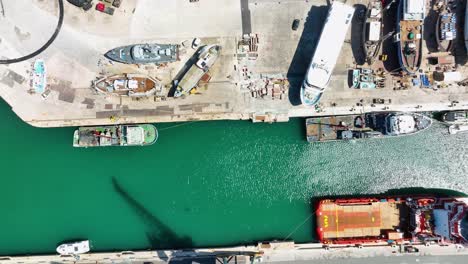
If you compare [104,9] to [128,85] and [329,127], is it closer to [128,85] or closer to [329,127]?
[128,85]

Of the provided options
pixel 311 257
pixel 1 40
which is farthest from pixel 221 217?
pixel 1 40

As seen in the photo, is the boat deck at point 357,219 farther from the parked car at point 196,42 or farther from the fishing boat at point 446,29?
the parked car at point 196,42

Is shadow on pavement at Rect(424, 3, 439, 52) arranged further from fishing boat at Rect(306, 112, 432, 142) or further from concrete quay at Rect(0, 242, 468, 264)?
concrete quay at Rect(0, 242, 468, 264)

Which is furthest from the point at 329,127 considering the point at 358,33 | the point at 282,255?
the point at 282,255

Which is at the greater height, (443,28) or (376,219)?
(443,28)

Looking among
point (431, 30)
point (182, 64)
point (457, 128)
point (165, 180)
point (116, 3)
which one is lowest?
point (165, 180)

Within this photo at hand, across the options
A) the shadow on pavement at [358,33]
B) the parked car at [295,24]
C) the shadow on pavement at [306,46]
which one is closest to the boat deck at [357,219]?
the shadow on pavement at [306,46]
